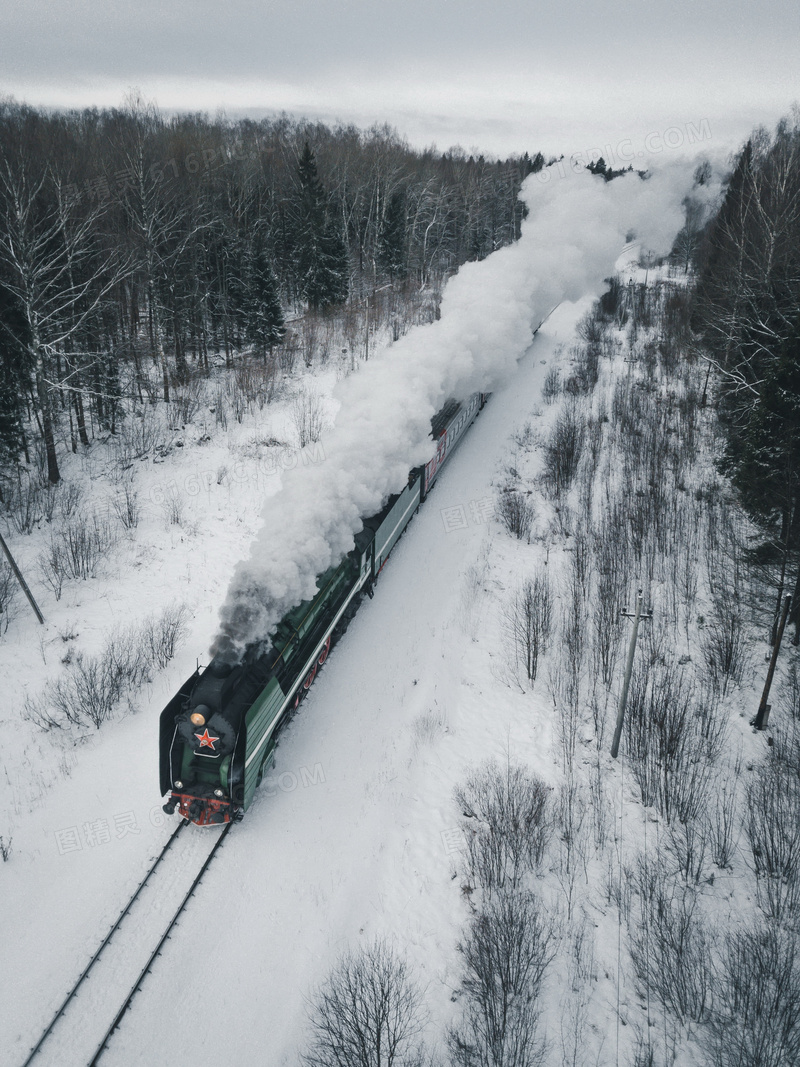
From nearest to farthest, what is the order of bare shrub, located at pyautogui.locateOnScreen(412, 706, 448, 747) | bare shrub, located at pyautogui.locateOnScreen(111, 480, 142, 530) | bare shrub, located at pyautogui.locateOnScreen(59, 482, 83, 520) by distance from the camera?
1. bare shrub, located at pyautogui.locateOnScreen(412, 706, 448, 747)
2. bare shrub, located at pyautogui.locateOnScreen(111, 480, 142, 530)
3. bare shrub, located at pyautogui.locateOnScreen(59, 482, 83, 520)

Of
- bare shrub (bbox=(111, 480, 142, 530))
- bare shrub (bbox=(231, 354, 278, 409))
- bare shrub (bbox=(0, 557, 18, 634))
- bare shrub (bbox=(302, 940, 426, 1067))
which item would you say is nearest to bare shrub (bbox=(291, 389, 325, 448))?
bare shrub (bbox=(231, 354, 278, 409))

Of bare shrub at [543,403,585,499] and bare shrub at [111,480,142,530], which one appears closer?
bare shrub at [111,480,142,530]

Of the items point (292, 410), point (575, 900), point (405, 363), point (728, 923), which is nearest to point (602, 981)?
point (575, 900)

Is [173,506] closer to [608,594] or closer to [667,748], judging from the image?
[608,594]

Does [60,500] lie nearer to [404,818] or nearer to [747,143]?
[404,818]

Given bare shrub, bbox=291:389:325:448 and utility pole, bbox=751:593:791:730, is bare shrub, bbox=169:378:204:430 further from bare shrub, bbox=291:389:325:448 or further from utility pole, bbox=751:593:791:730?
utility pole, bbox=751:593:791:730

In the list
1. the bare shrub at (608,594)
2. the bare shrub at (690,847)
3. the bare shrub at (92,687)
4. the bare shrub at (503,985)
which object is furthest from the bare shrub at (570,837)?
the bare shrub at (92,687)

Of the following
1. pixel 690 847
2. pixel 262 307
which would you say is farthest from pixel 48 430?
pixel 690 847
